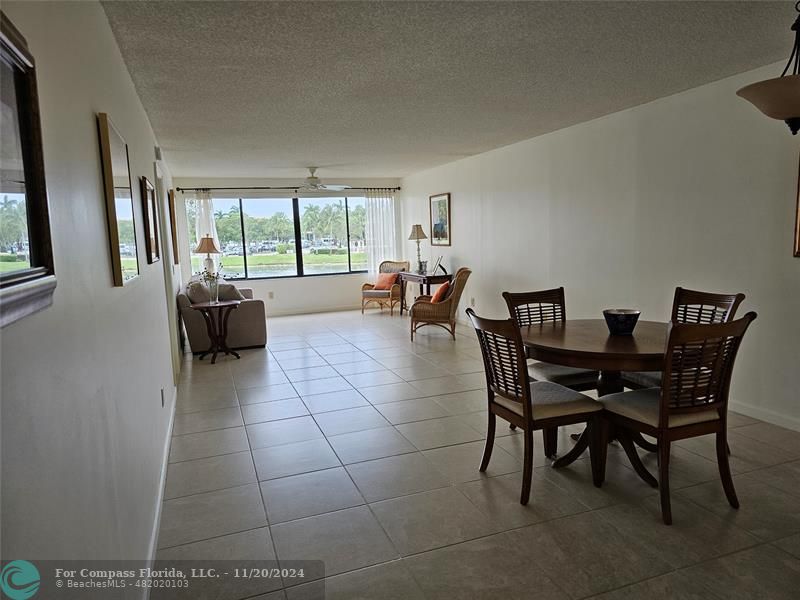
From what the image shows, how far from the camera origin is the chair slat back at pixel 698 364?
227 centimetres

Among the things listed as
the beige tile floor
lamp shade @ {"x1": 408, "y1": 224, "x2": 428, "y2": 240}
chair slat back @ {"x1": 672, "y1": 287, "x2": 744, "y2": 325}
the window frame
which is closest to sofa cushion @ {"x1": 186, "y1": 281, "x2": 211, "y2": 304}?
the beige tile floor

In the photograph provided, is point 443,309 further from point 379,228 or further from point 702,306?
point 702,306

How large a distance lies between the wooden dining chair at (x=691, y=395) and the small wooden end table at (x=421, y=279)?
509 cm

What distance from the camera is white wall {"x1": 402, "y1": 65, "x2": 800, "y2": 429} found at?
3.38 metres

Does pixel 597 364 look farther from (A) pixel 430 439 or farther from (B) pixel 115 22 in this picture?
(B) pixel 115 22

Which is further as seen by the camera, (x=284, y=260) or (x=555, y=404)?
(x=284, y=260)

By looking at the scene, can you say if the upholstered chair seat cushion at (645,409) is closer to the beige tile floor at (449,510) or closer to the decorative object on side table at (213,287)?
the beige tile floor at (449,510)

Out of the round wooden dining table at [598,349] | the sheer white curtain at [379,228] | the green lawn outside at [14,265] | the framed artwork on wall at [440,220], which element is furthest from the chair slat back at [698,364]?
the sheer white curtain at [379,228]

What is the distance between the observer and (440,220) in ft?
26.5

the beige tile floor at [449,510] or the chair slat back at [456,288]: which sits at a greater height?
the chair slat back at [456,288]

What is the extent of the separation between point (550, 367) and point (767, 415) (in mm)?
1549

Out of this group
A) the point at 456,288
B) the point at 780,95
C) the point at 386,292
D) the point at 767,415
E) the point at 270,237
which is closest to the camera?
the point at 780,95

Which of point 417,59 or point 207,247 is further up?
point 417,59

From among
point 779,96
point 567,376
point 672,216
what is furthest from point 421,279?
point 779,96
